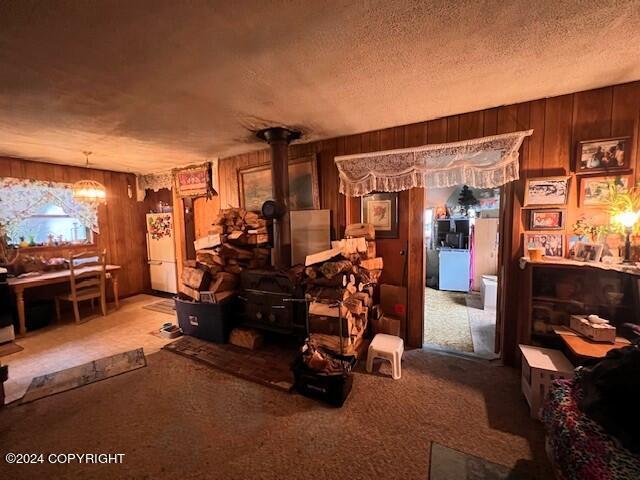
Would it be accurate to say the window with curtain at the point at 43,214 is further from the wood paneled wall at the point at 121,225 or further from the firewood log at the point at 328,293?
the firewood log at the point at 328,293

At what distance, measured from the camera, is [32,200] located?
144 inches

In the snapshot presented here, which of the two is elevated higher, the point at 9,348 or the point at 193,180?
the point at 193,180

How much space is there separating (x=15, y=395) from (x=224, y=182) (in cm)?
295

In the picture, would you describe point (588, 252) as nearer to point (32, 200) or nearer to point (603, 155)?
point (603, 155)

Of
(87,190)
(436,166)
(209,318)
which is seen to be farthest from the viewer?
(87,190)

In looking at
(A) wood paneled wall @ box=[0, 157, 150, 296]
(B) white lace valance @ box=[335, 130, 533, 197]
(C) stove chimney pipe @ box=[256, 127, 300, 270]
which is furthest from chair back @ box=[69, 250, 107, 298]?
(B) white lace valance @ box=[335, 130, 533, 197]

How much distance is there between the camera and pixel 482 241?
464 cm

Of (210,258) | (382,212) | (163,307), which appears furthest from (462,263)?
(163,307)

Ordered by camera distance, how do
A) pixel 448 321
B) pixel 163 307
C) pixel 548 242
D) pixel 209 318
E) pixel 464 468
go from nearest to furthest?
pixel 464 468 → pixel 548 242 → pixel 209 318 → pixel 448 321 → pixel 163 307

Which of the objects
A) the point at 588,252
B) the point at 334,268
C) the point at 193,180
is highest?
the point at 193,180

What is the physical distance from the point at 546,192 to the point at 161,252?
5.42m

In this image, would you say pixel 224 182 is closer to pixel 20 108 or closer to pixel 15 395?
pixel 20 108

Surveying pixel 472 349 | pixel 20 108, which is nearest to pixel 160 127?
pixel 20 108

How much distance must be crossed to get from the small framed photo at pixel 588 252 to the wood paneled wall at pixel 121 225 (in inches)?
240
